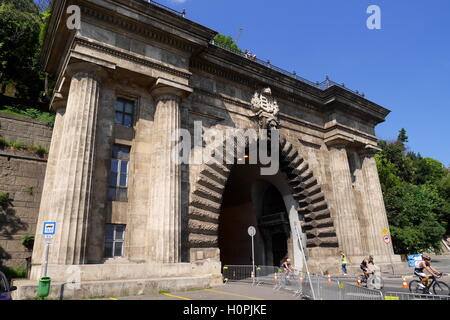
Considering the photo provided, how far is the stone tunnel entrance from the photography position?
23.5m

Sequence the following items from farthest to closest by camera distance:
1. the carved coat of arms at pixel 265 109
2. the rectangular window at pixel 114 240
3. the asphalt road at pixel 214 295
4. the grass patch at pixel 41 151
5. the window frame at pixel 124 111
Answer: the grass patch at pixel 41 151 < the carved coat of arms at pixel 265 109 < the window frame at pixel 124 111 < the rectangular window at pixel 114 240 < the asphalt road at pixel 214 295

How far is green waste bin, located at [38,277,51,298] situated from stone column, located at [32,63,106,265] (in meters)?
1.24

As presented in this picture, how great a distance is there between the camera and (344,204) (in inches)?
840

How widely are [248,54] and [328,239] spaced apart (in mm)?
12832

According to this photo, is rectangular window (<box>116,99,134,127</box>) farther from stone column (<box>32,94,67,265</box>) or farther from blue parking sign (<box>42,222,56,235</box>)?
blue parking sign (<box>42,222,56,235</box>)

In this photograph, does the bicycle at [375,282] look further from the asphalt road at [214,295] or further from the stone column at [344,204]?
the stone column at [344,204]

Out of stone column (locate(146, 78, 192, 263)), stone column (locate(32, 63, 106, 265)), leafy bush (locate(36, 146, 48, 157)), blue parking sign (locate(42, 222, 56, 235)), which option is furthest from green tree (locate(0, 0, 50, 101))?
blue parking sign (locate(42, 222, 56, 235))

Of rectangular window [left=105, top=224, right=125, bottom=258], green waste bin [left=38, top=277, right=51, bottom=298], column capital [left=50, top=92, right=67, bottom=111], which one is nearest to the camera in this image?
green waste bin [left=38, top=277, right=51, bottom=298]

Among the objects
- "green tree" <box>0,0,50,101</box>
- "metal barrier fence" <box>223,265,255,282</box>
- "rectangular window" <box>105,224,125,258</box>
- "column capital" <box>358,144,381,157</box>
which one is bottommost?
"metal barrier fence" <box>223,265,255,282</box>

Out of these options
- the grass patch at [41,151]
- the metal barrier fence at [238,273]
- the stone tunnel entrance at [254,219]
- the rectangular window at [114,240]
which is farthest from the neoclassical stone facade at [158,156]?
the grass patch at [41,151]

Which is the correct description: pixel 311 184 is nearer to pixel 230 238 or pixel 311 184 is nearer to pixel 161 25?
pixel 230 238

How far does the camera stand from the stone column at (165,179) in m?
13.2

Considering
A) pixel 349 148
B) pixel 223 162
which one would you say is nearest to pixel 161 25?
pixel 223 162

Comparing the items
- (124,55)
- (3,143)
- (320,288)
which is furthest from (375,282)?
(3,143)
